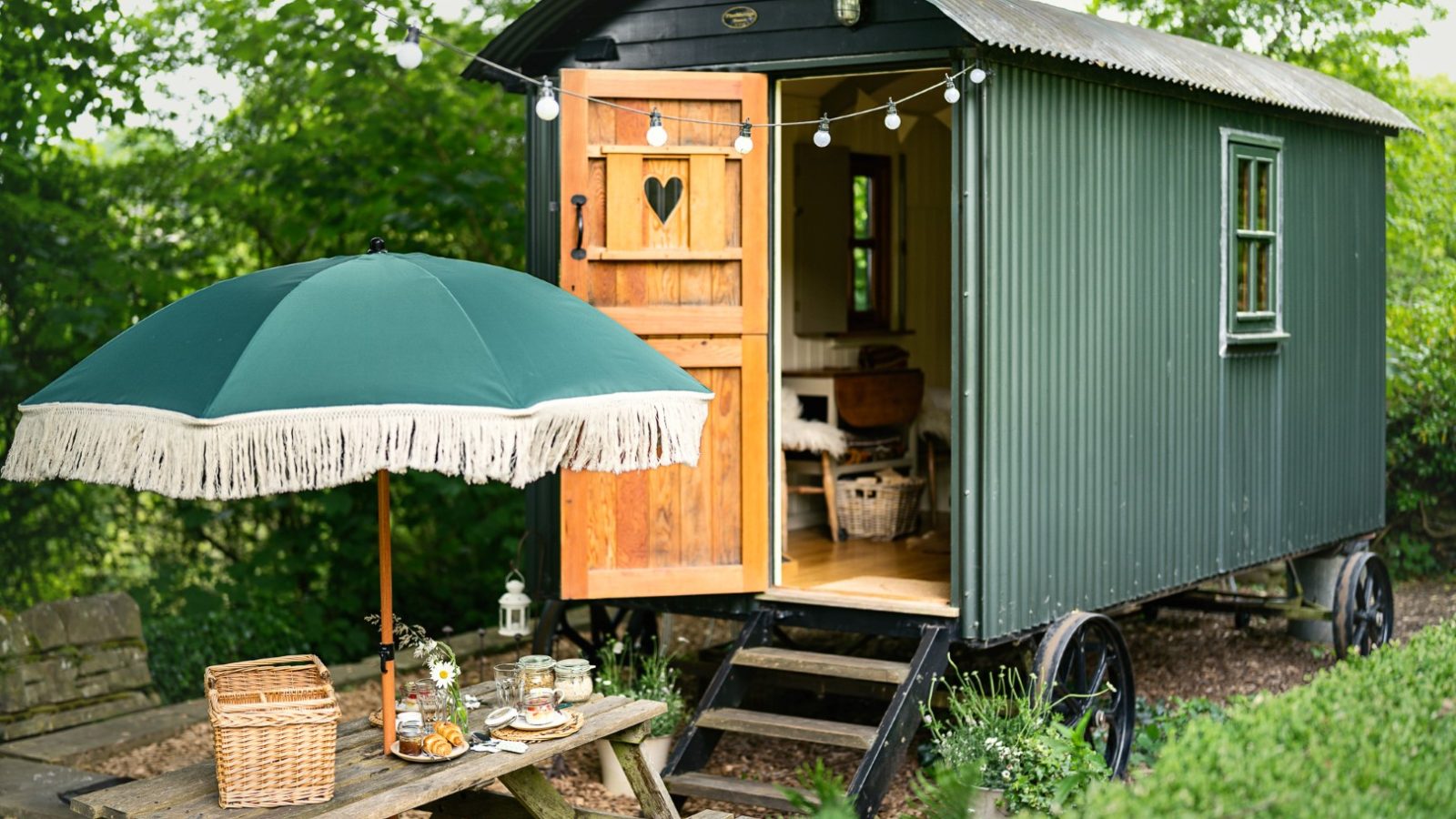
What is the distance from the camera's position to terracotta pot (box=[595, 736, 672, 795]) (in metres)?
6.96

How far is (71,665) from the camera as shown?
825 centimetres

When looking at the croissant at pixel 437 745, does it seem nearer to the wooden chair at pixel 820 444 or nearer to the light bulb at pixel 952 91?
the light bulb at pixel 952 91

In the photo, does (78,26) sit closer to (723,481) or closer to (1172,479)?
(723,481)

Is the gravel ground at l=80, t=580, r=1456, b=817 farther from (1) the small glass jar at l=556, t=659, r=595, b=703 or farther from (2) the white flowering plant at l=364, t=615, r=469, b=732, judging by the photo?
(2) the white flowering plant at l=364, t=615, r=469, b=732

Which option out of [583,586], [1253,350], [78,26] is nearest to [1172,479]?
[1253,350]

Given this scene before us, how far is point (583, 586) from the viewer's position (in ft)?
22.3

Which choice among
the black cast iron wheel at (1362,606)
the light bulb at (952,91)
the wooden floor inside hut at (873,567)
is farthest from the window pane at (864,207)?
the light bulb at (952,91)

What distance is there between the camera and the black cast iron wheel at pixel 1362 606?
362 inches

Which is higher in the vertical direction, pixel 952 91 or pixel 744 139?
pixel 952 91

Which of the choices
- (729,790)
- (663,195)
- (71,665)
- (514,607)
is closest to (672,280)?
(663,195)

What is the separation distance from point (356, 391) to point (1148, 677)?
21.0 ft

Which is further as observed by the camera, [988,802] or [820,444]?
[820,444]

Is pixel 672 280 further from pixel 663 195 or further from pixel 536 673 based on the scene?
pixel 536 673

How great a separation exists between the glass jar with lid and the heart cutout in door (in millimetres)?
2239
